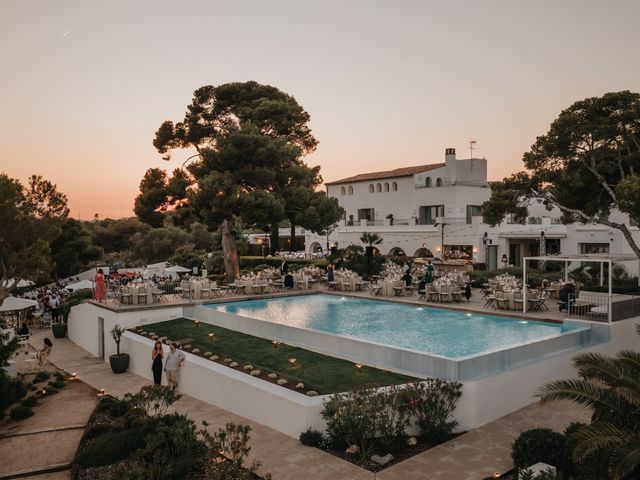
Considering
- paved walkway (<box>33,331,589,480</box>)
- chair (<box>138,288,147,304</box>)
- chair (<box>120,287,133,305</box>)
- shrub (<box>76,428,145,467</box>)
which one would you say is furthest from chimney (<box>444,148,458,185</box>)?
shrub (<box>76,428,145,467</box>)

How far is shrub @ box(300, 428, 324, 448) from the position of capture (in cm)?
814

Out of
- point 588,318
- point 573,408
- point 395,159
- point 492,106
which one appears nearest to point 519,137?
point 492,106

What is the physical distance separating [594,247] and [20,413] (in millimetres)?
28687

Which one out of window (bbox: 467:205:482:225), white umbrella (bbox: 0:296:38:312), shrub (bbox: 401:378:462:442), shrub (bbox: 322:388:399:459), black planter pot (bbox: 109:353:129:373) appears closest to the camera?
shrub (bbox: 322:388:399:459)

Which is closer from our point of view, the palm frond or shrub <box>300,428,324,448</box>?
the palm frond

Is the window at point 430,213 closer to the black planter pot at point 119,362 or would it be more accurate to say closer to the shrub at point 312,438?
the black planter pot at point 119,362

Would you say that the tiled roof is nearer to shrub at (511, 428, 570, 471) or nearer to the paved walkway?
the paved walkway

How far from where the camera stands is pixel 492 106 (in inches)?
1106

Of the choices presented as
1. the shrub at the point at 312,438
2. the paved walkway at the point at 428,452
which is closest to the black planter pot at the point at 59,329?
the paved walkway at the point at 428,452

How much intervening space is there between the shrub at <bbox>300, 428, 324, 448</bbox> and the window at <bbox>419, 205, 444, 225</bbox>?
31.0 metres

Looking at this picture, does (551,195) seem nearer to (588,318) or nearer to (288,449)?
(588,318)

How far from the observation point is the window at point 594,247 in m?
27.4

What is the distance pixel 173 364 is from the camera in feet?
38.8

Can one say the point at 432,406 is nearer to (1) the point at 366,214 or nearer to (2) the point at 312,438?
(2) the point at 312,438
